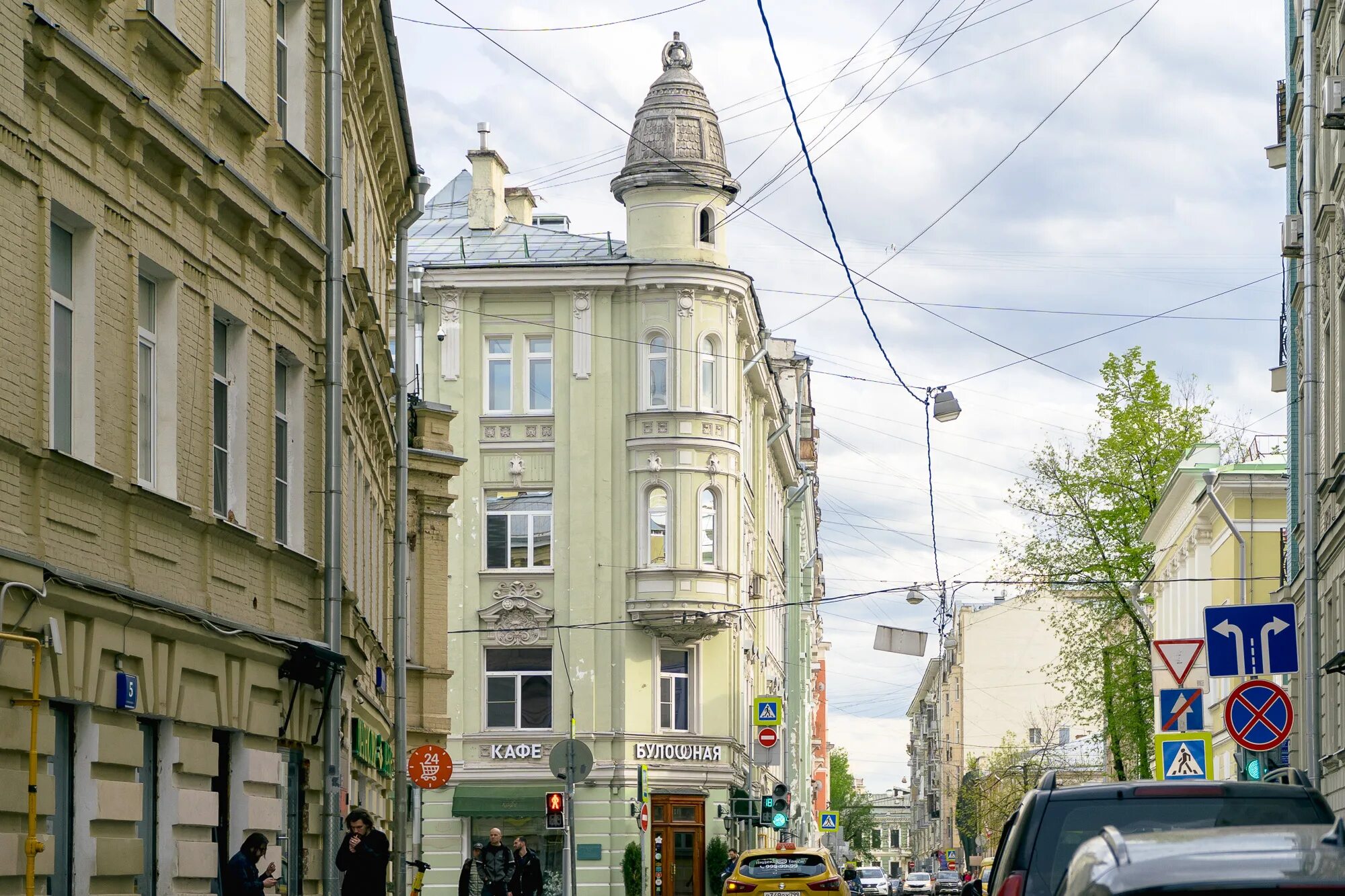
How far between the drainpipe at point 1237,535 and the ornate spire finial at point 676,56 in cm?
1684

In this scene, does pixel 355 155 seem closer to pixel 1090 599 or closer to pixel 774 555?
pixel 1090 599

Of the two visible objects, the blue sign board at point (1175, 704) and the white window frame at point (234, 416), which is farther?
the blue sign board at point (1175, 704)

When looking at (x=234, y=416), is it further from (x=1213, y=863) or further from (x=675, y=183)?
(x=675, y=183)

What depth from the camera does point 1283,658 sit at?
771 inches

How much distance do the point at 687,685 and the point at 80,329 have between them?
123 feet

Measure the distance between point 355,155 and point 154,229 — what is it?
32.4ft

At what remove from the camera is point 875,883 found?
77375 millimetres

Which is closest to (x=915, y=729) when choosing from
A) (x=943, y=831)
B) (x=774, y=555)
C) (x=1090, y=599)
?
(x=943, y=831)

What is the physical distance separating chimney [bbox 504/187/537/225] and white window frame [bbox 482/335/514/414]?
868 cm

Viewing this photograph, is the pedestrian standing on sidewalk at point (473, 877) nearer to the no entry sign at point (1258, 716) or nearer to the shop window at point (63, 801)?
the no entry sign at point (1258, 716)

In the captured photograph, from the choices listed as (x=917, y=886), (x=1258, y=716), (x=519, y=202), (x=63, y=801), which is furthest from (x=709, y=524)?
(x=63, y=801)

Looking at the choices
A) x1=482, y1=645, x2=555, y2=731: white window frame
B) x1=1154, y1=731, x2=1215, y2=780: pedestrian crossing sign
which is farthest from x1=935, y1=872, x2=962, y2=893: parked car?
x1=1154, y1=731, x2=1215, y2=780: pedestrian crossing sign

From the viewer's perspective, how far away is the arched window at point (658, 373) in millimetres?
50125

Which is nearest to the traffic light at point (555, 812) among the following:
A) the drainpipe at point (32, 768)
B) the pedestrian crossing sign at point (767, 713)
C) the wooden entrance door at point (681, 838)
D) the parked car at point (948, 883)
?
the pedestrian crossing sign at point (767, 713)
